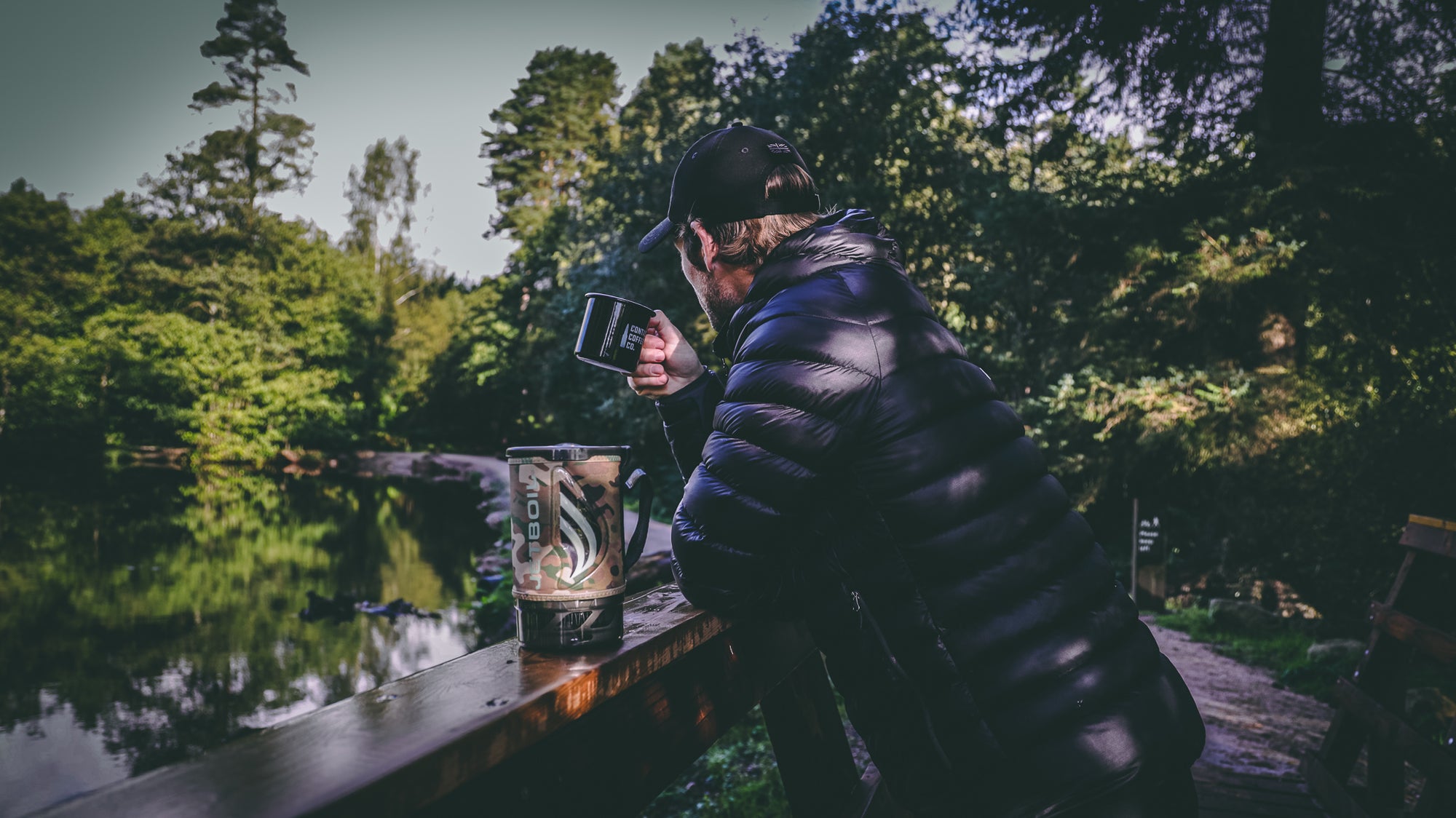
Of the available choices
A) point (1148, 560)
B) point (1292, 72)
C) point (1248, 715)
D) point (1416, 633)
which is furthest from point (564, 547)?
point (1292, 72)

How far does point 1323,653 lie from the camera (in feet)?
21.6

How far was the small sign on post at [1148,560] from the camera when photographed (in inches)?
317

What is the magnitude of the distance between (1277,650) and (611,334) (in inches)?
305

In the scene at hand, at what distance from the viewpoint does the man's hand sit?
169cm

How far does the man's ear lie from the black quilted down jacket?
1.22ft

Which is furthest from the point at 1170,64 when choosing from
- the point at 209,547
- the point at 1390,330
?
the point at 209,547

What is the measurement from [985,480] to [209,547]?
15.9 metres

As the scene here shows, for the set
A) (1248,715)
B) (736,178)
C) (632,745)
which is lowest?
(1248,715)

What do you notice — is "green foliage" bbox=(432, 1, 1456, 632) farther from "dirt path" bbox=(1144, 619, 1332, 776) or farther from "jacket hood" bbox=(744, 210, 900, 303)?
"jacket hood" bbox=(744, 210, 900, 303)

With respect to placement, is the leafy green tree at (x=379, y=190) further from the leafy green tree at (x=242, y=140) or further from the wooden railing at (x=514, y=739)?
the wooden railing at (x=514, y=739)

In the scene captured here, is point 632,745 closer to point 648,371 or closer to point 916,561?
point 916,561

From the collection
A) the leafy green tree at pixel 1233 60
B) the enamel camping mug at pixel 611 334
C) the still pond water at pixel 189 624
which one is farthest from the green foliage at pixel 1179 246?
the enamel camping mug at pixel 611 334

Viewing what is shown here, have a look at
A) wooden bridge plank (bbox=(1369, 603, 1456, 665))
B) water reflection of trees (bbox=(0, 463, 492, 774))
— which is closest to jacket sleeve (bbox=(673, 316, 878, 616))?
wooden bridge plank (bbox=(1369, 603, 1456, 665))

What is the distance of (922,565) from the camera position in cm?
130
